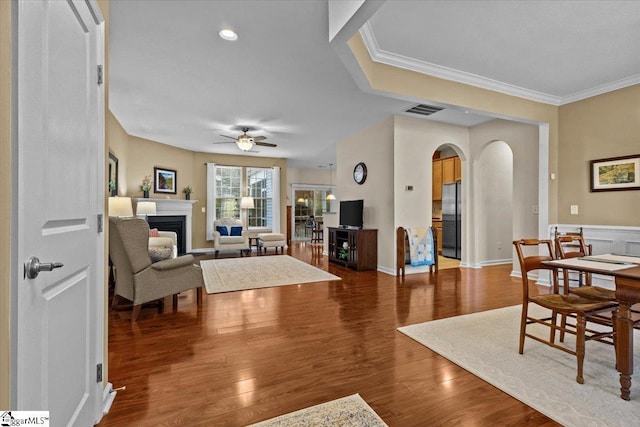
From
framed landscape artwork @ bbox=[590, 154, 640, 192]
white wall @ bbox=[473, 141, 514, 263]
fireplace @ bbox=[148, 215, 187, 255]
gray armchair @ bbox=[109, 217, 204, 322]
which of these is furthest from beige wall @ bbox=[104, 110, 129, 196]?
framed landscape artwork @ bbox=[590, 154, 640, 192]

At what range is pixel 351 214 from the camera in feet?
20.0

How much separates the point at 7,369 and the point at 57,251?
0.42 metres

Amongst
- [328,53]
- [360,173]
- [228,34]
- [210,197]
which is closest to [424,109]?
[360,173]

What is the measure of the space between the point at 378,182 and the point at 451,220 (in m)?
2.47

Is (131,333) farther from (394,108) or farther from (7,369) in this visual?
(394,108)

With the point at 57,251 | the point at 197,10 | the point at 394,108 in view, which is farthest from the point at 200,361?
the point at 394,108

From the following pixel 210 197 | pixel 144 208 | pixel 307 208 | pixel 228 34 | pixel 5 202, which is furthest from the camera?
pixel 307 208

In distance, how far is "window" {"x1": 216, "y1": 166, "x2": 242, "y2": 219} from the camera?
28.7 ft

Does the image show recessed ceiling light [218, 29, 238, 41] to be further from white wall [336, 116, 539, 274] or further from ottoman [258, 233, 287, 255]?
ottoman [258, 233, 287, 255]

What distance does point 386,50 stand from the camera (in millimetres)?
3279

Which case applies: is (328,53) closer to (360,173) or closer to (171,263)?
(171,263)

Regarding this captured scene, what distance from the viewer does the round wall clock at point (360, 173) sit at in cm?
617

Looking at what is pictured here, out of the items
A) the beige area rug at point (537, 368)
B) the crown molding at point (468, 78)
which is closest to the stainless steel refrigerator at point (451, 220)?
the crown molding at point (468, 78)

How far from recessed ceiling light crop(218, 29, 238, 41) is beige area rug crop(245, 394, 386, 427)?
3.14 m
